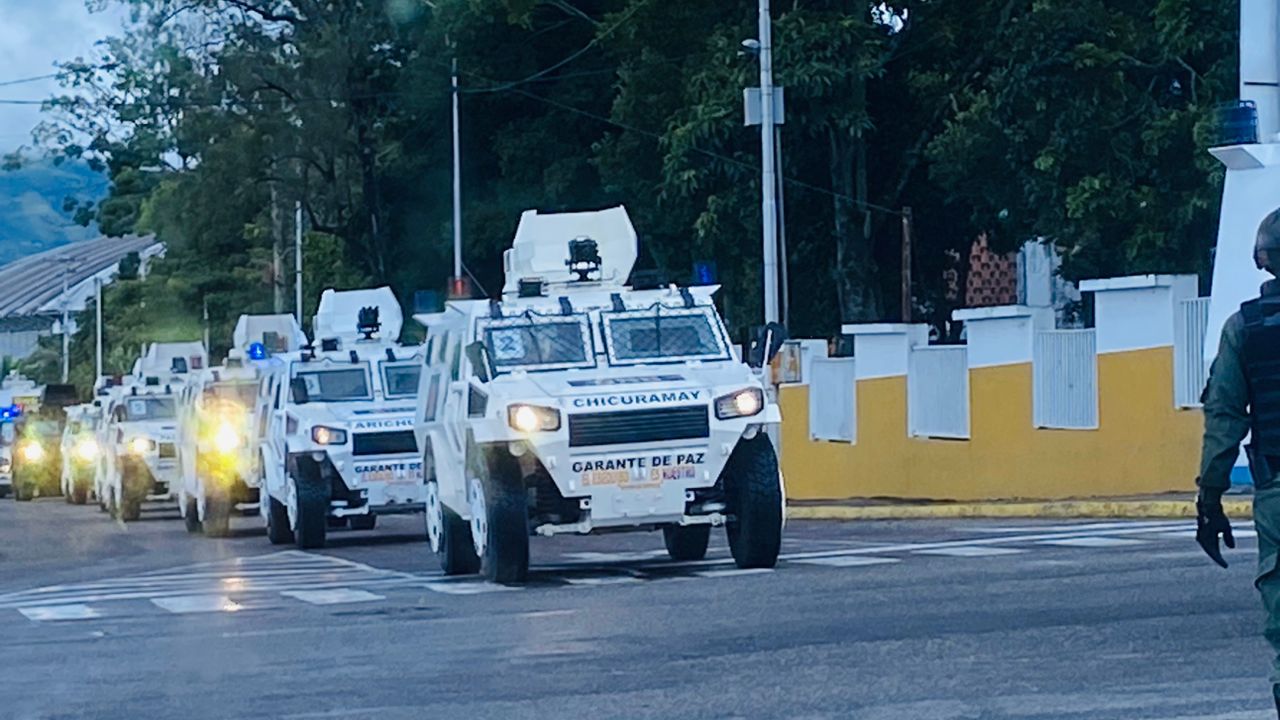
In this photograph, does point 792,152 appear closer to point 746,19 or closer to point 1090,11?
point 746,19

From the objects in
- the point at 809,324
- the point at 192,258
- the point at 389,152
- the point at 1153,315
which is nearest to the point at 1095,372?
the point at 1153,315

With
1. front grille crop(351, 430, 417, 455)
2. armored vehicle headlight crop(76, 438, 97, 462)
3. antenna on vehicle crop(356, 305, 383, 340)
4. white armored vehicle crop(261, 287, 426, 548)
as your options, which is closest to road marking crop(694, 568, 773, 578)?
white armored vehicle crop(261, 287, 426, 548)

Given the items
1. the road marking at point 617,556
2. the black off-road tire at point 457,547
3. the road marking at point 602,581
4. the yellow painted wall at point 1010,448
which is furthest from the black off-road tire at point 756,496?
the yellow painted wall at point 1010,448

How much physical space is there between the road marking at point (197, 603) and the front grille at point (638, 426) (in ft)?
8.60

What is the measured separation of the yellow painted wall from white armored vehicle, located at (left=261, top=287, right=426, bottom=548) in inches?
258

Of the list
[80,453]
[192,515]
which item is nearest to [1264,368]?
[192,515]

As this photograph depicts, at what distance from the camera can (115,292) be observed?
100438 millimetres

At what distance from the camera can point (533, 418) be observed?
56.3ft

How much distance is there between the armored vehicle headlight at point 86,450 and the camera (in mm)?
49719

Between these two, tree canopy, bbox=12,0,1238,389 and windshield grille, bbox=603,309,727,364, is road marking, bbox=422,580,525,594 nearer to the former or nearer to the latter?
windshield grille, bbox=603,309,727,364

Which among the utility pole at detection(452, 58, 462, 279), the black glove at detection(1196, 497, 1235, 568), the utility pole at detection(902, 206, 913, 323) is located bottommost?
the black glove at detection(1196, 497, 1235, 568)

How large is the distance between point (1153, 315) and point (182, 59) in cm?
3533

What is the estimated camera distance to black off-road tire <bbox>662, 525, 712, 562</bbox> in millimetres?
19844

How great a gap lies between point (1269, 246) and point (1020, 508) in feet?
55.9
